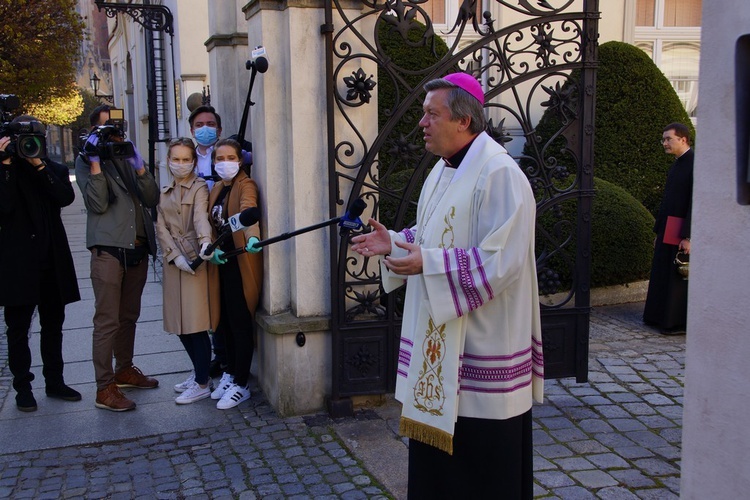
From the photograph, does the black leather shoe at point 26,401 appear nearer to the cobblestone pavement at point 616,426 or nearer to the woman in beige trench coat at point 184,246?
the woman in beige trench coat at point 184,246

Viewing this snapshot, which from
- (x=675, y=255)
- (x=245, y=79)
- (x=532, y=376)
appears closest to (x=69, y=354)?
(x=245, y=79)

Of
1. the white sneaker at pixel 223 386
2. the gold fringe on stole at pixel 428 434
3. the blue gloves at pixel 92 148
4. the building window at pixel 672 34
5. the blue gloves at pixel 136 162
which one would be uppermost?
the building window at pixel 672 34

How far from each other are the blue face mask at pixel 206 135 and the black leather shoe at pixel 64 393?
6.44 ft

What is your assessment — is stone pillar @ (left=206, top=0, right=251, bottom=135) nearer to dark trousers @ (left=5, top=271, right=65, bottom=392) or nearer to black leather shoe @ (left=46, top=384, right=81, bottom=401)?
dark trousers @ (left=5, top=271, right=65, bottom=392)

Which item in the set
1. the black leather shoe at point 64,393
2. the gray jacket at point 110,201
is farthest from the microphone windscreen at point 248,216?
the black leather shoe at point 64,393

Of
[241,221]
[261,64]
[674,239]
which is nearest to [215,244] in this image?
[241,221]

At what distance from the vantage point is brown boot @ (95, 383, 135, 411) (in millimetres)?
5094

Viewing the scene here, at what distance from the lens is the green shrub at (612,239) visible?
294 inches

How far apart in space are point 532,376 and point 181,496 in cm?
196

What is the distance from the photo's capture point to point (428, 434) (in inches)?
117

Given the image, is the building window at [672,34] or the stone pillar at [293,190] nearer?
the stone pillar at [293,190]

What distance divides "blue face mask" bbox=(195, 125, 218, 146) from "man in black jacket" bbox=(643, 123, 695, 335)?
4.05 metres

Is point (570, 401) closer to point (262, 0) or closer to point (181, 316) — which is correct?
point (181, 316)

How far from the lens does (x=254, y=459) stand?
14.3 feet
